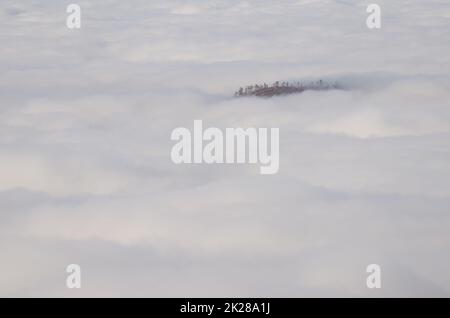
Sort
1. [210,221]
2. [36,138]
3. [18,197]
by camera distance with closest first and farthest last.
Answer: [210,221] → [18,197] → [36,138]

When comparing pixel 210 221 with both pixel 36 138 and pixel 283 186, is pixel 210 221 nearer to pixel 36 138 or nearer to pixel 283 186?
pixel 283 186

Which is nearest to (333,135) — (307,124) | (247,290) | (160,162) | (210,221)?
(307,124)

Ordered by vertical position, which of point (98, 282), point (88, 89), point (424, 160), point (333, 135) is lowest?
point (98, 282)
